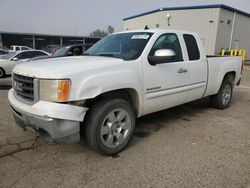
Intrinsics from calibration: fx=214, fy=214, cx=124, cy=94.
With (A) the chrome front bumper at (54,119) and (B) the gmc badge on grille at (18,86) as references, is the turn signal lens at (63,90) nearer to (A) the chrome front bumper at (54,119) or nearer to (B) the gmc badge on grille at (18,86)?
(A) the chrome front bumper at (54,119)

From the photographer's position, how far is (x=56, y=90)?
247 cm

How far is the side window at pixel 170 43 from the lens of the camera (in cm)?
372

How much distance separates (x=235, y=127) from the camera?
432cm

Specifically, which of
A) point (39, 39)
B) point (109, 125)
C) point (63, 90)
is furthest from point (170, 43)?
point (39, 39)

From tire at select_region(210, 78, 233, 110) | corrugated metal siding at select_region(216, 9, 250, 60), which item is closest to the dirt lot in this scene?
tire at select_region(210, 78, 233, 110)

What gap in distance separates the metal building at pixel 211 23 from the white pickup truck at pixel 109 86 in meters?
17.5

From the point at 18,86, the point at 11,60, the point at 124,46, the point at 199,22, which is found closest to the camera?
the point at 18,86

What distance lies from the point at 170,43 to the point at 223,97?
8.28ft

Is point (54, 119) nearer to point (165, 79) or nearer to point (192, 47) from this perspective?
point (165, 79)

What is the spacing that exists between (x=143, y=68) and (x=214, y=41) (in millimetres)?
19105

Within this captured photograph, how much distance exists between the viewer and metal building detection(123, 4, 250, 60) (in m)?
19.8

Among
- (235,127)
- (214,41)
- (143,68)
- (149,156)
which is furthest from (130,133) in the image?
(214,41)

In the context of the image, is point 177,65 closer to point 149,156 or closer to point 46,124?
point 149,156

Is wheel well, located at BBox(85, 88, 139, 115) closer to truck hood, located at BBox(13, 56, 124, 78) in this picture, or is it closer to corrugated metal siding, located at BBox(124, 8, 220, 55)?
truck hood, located at BBox(13, 56, 124, 78)
